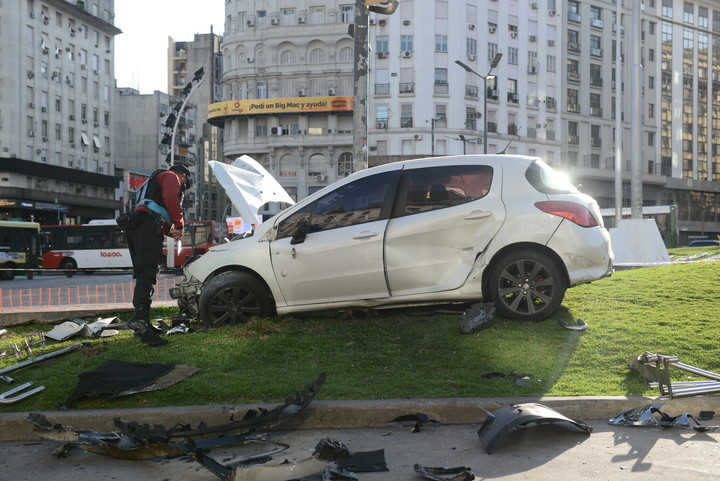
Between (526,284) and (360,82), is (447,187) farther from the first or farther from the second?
(360,82)

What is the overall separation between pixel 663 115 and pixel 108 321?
72.1m

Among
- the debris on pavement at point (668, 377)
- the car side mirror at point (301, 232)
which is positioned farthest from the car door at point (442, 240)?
the debris on pavement at point (668, 377)

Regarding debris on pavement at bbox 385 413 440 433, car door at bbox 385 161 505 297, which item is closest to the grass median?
A: debris on pavement at bbox 385 413 440 433

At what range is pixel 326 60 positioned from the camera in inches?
2584

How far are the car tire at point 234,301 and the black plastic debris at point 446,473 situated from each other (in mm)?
3617

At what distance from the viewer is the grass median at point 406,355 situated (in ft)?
17.4

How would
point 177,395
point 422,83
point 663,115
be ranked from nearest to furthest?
point 177,395
point 422,83
point 663,115

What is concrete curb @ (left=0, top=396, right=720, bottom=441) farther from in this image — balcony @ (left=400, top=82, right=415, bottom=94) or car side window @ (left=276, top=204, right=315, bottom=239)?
balcony @ (left=400, top=82, right=415, bottom=94)

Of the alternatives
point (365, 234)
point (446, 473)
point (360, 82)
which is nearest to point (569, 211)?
point (365, 234)

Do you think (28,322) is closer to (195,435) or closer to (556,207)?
(195,435)

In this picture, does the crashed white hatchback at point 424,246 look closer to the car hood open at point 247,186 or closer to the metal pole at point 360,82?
the car hood open at point 247,186

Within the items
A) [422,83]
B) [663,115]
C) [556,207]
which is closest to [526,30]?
[422,83]

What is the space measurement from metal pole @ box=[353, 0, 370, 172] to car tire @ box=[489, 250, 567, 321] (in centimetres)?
394

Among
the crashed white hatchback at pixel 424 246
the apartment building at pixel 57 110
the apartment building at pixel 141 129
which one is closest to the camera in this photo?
the crashed white hatchback at pixel 424 246
